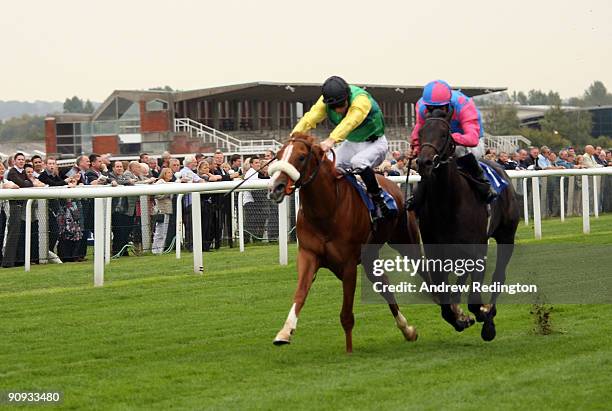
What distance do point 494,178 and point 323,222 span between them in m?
1.77

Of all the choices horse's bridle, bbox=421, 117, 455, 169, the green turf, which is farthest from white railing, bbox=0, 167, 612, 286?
horse's bridle, bbox=421, 117, 455, 169

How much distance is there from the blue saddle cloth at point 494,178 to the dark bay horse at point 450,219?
0.43 meters

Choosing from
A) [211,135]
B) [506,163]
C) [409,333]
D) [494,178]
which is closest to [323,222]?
[409,333]

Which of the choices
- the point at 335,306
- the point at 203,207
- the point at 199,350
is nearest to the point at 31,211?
the point at 203,207

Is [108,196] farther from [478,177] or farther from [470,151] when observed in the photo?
[478,177]

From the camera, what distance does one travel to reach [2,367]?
7.62 m

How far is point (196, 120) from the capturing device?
144 feet

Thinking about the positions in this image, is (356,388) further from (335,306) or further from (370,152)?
(335,306)

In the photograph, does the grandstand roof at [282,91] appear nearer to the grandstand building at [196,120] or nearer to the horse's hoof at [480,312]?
the grandstand building at [196,120]

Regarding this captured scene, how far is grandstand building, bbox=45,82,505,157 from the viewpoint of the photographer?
41.4m

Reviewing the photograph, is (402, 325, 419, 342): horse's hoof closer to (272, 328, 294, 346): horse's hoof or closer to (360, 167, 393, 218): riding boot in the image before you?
(360, 167, 393, 218): riding boot

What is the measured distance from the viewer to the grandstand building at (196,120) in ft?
136

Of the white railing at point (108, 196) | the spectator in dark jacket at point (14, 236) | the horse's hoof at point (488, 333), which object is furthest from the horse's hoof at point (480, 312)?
the spectator in dark jacket at point (14, 236)

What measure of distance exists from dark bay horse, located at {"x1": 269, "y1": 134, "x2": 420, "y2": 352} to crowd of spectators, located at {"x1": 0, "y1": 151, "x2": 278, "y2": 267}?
5.92 metres
